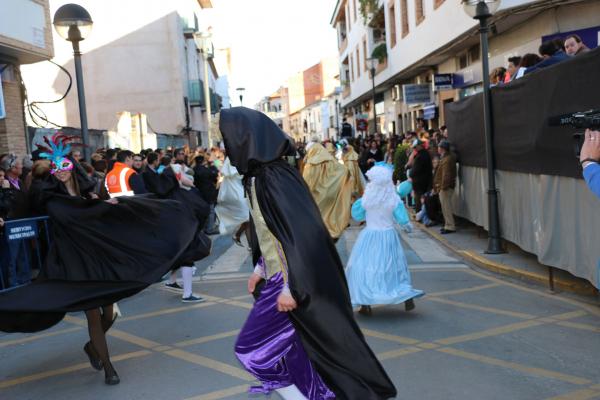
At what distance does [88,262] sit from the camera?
16.5 ft

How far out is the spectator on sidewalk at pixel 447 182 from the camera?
39.7 ft

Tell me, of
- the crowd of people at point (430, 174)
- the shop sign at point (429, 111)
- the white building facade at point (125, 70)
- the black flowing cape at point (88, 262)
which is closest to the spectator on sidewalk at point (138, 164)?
the crowd of people at point (430, 174)

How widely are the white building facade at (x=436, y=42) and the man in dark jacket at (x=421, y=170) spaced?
3546 mm

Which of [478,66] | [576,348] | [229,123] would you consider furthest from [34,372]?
[478,66]

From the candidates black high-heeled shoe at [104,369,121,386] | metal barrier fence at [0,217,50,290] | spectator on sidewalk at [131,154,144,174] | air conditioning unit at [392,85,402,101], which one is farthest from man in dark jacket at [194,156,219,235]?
air conditioning unit at [392,85,402,101]

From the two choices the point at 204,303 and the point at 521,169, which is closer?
the point at 204,303

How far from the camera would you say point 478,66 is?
62.7 feet

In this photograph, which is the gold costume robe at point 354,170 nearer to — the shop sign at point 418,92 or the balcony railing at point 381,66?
the shop sign at point 418,92

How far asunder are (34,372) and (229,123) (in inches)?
133

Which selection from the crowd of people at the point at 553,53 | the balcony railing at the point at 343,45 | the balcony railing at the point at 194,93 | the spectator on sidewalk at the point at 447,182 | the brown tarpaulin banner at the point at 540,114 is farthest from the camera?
the balcony railing at the point at 343,45

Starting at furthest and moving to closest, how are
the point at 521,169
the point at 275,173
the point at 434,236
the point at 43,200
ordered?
1. the point at 434,236
2. the point at 521,169
3. the point at 43,200
4. the point at 275,173

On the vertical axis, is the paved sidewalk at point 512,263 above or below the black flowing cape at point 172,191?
below

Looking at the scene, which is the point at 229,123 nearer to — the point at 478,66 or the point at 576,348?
the point at 576,348

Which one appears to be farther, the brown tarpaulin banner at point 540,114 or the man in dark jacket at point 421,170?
the man in dark jacket at point 421,170
